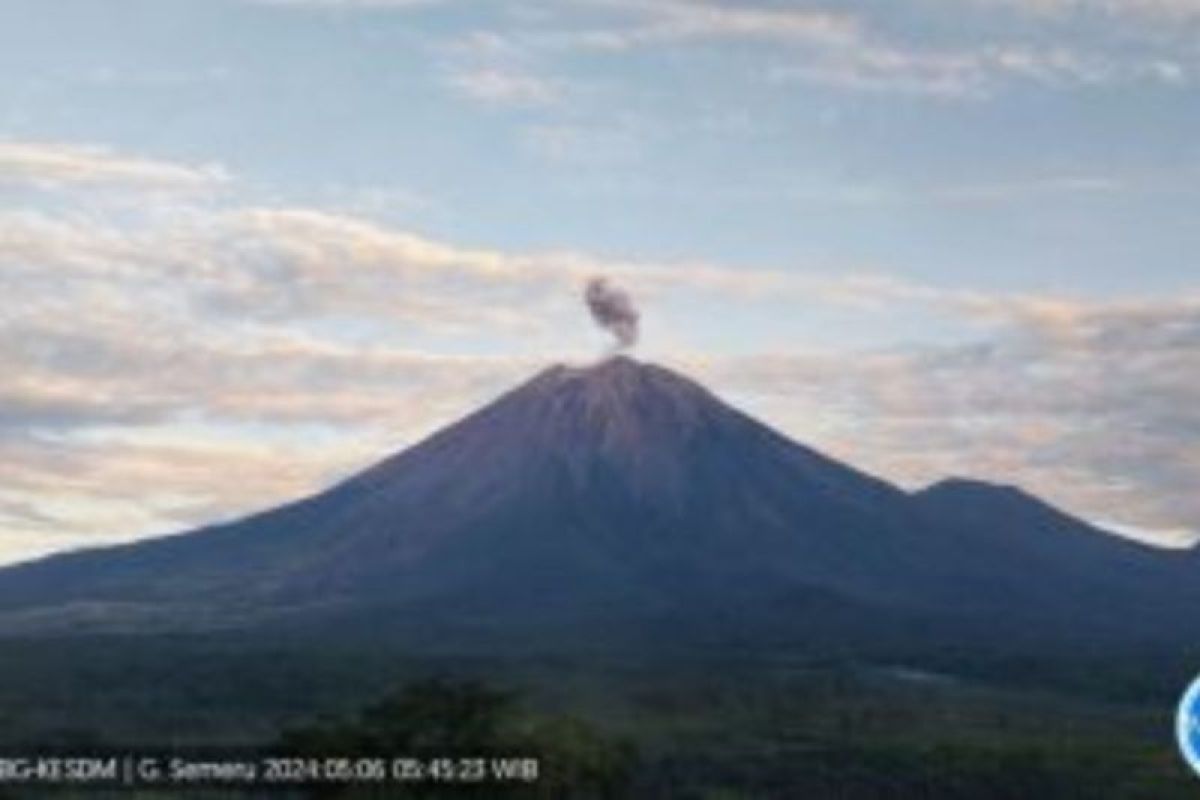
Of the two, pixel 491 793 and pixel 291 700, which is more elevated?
pixel 291 700

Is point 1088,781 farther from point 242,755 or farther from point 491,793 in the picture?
point 491,793

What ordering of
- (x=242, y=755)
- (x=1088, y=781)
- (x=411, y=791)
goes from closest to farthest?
(x=411, y=791)
(x=242, y=755)
(x=1088, y=781)

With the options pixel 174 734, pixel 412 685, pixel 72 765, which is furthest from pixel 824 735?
pixel 412 685

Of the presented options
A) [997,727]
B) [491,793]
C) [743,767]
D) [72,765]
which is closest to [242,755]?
[72,765]

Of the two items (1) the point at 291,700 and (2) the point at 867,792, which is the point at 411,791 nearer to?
(2) the point at 867,792

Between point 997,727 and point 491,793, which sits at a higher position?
point 997,727

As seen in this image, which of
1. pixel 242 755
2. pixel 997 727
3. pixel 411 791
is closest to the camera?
pixel 411 791

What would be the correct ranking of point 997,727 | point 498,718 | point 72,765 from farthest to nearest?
point 997,727, point 72,765, point 498,718

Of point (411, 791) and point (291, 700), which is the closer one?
point (411, 791)

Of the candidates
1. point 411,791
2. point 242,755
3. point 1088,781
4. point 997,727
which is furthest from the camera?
point 997,727
